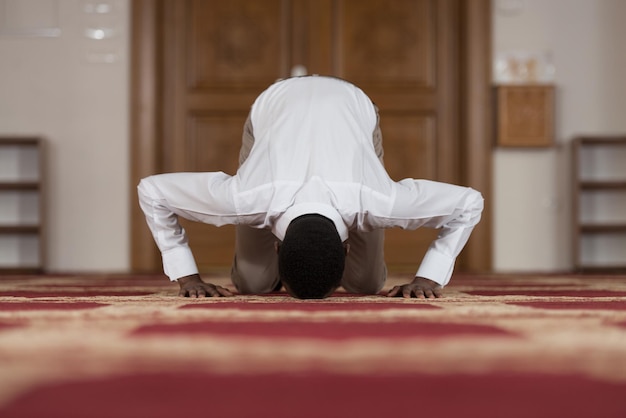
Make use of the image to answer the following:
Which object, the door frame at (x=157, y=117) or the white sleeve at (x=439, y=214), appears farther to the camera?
the door frame at (x=157, y=117)

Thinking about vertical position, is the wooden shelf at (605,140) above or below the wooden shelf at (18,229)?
above

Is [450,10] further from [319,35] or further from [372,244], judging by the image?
[372,244]

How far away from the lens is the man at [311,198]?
1778mm

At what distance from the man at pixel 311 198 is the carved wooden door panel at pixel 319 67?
2905 mm

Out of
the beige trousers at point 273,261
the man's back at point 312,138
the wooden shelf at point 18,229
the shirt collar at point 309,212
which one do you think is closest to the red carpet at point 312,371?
the shirt collar at point 309,212

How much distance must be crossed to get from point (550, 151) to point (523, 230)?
53cm

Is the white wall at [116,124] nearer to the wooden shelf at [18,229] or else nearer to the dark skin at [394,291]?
the wooden shelf at [18,229]

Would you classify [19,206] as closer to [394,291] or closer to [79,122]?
[79,122]

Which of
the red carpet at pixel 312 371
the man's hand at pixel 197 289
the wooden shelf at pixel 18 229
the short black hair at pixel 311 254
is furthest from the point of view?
the wooden shelf at pixel 18 229

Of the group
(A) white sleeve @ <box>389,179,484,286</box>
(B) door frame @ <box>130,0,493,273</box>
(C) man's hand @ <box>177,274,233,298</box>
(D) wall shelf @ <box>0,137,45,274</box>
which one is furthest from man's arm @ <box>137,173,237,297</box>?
(D) wall shelf @ <box>0,137,45,274</box>

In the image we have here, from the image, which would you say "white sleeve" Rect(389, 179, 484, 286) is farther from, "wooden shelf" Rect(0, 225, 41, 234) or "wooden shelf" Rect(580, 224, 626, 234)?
"wooden shelf" Rect(0, 225, 41, 234)

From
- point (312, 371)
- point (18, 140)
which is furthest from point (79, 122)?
point (312, 371)

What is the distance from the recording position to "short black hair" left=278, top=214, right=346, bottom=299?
66.9 inches

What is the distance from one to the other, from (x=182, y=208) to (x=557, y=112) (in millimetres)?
3674
